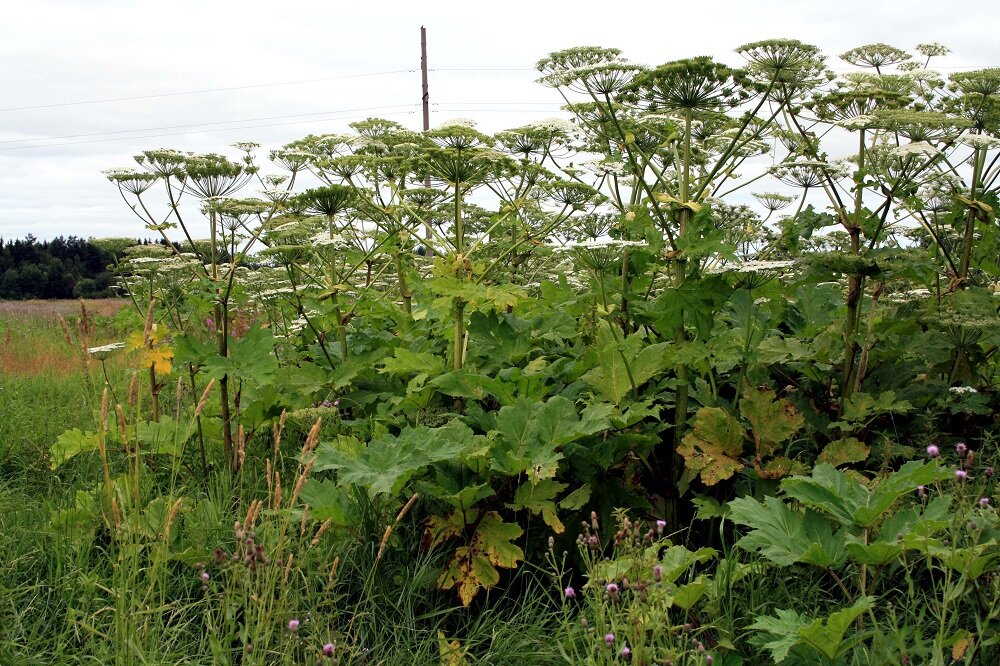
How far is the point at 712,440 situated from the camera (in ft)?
12.5

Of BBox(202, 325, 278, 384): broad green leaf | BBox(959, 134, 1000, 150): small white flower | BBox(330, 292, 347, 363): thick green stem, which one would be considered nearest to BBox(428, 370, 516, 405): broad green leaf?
BBox(202, 325, 278, 384): broad green leaf

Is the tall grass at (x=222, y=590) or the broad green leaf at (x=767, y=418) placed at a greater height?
the broad green leaf at (x=767, y=418)

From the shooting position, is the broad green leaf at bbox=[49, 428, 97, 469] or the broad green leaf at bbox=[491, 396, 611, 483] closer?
the broad green leaf at bbox=[491, 396, 611, 483]

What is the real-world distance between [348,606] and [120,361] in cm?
742

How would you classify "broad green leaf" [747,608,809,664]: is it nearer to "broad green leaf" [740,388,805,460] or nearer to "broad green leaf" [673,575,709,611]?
"broad green leaf" [673,575,709,611]

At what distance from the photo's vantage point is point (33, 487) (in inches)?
206

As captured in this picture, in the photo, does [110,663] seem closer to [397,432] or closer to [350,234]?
[397,432]

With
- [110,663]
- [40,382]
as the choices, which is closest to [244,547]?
[110,663]

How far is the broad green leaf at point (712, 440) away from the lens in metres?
3.75

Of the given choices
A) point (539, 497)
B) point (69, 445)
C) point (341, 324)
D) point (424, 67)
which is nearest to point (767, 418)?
point (539, 497)

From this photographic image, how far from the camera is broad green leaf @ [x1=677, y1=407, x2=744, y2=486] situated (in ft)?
12.3

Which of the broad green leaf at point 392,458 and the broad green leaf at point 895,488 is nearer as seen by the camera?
the broad green leaf at point 895,488

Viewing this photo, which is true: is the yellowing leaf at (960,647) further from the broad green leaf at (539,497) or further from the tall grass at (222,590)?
the broad green leaf at (539,497)

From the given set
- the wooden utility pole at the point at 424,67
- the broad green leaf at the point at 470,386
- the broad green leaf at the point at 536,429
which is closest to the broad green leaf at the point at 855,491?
the broad green leaf at the point at 536,429
